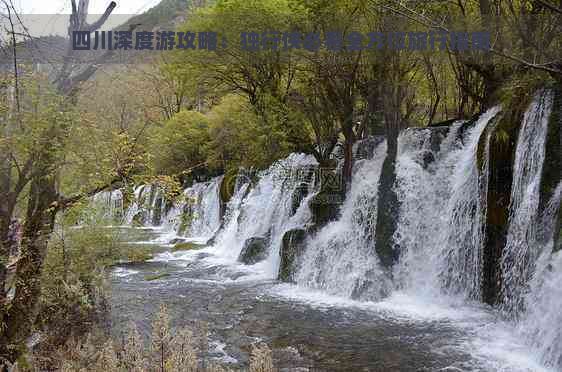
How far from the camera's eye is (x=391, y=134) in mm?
11383

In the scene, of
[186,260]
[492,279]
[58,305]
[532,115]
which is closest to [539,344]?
[492,279]

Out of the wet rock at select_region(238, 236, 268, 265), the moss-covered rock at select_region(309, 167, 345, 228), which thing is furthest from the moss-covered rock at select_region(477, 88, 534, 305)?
the wet rock at select_region(238, 236, 268, 265)

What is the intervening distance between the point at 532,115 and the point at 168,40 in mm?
9885

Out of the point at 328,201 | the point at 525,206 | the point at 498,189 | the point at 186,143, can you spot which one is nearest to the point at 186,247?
the point at 328,201

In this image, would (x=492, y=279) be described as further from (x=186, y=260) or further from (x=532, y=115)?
(x=186, y=260)

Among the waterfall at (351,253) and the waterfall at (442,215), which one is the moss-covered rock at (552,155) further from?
the waterfall at (351,253)

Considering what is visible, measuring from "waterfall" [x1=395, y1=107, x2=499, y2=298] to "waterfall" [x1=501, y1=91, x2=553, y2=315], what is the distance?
810mm

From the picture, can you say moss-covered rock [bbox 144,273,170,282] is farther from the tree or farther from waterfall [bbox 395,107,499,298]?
the tree

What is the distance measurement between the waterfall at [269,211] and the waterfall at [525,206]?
6188 millimetres

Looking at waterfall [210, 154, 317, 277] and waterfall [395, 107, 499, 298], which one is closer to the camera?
waterfall [395, 107, 499, 298]

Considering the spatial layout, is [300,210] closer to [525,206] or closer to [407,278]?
[407,278]

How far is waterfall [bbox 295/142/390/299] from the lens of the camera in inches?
389

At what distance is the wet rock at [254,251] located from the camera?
13.7 meters

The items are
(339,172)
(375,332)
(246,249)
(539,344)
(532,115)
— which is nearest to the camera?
(539,344)
